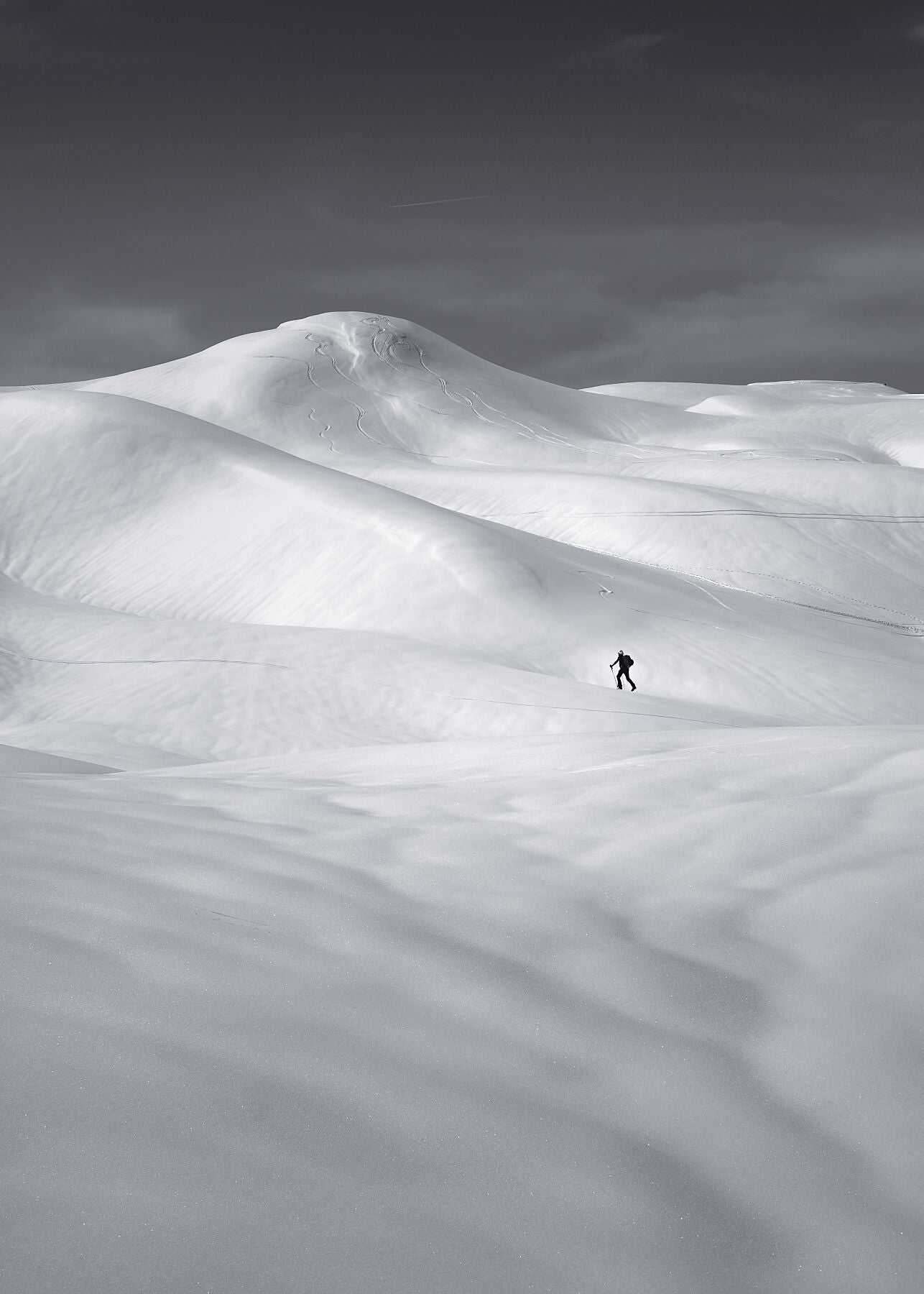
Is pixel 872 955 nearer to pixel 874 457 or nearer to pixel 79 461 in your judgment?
pixel 79 461

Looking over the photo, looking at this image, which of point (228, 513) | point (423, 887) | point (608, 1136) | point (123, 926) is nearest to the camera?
point (608, 1136)

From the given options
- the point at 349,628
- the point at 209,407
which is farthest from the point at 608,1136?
the point at 209,407

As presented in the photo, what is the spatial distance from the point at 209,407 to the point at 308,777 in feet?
155

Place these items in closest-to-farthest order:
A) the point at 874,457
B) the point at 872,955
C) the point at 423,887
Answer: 1. the point at 872,955
2. the point at 423,887
3. the point at 874,457

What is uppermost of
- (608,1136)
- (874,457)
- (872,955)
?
(874,457)

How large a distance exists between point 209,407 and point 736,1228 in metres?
50.8

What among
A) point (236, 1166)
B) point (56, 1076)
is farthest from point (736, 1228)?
point (56, 1076)

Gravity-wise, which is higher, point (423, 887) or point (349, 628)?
point (349, 628)

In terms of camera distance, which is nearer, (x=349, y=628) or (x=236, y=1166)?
(x=236, y=1166)

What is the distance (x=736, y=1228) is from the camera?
139cm

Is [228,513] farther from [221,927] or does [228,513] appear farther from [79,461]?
[221,927]

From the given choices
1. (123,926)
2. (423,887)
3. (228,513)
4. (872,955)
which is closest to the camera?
(123,926)

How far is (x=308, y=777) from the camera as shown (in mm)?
5031

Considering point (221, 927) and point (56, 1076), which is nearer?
point (56, 1076)
